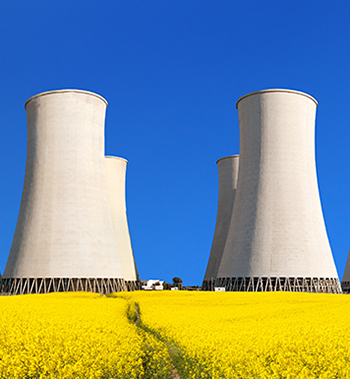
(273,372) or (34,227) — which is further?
(34,227)

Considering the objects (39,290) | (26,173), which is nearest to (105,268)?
(39,290)

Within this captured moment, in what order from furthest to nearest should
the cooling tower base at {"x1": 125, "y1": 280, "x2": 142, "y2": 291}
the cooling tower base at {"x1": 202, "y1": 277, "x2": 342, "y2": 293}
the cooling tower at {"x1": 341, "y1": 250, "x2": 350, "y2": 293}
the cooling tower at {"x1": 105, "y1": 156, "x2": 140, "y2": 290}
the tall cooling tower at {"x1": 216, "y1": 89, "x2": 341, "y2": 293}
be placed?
the cooling tower at {"x1": 105, "y1": 156, "x2": 140, "y2": 290} → the cooling tower base at {"x1": 125, "y1": 280, "x2": 142, "y2": 291} → the cooling tower at {"x1": 341, "y1": 250, "x2": 350, "y2": 293} → the cooling tower base at {"x1": 202, "y1": 277, "x2": 342, "y2": 293} → the tall cooling tower at {"x1": 216, "y1": 89, "x2": 341, "y2": 293}

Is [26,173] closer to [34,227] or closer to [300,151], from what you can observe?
[34,227]

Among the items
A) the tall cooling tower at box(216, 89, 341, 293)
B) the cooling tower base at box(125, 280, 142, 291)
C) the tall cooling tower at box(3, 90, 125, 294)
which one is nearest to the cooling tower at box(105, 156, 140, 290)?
the cooling tower base at box(125, 280, 142, 291)

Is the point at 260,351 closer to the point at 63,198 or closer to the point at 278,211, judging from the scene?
the point at 278,211

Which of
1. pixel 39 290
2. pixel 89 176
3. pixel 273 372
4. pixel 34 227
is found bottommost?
pixel 273 372

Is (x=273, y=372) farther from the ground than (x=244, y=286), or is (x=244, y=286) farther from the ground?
(x=244, y=286)

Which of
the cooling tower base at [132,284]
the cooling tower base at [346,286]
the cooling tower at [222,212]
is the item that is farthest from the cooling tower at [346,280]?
the cooling tower base at [132,284]

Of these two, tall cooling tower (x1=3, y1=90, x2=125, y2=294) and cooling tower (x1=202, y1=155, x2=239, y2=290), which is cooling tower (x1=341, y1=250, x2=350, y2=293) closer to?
cooling tower (x1=202, y1=155, x2=239, y2=290)

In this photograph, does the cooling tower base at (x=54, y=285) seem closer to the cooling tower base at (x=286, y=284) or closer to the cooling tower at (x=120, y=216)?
the cooling tower base at (x=286, y=284)
